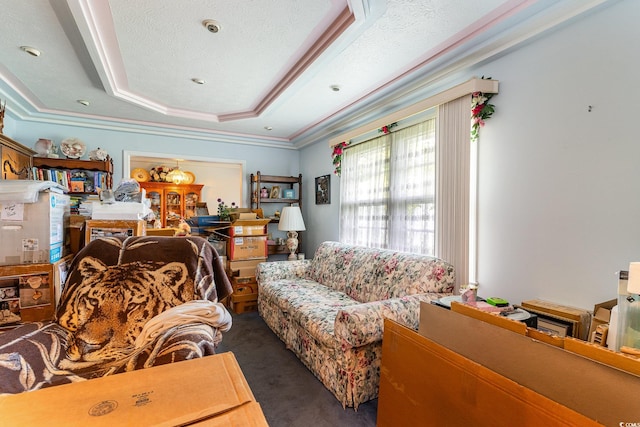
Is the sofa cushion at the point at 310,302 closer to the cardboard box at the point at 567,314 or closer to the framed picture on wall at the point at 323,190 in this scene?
the cardboard box at the point at 567,314

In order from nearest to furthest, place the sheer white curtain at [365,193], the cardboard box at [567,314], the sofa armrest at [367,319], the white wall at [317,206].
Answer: the cardboard box at [567,314] → the sofa armrest at [367,319] → the sheer white curtain at [365,193] → the white wall at [317,206]

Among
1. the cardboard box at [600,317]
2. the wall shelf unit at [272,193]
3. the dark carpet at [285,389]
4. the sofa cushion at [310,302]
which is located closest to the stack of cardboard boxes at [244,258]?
the sofa cushion at [310,302]

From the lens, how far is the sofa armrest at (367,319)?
1757 millimetres

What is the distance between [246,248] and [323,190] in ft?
4.44

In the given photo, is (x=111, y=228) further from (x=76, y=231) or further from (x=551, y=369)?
(x=551, y=369)

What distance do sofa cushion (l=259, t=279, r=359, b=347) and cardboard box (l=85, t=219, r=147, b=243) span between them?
133 centimetres

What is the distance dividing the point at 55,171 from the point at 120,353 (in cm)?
315

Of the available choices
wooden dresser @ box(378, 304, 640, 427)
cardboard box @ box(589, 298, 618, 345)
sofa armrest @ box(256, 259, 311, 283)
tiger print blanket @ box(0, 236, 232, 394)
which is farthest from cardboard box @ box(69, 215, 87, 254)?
cardboard box @ box(589, 298, 618, 345)

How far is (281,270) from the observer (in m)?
3.50

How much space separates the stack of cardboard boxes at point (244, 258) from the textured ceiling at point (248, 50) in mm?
1443

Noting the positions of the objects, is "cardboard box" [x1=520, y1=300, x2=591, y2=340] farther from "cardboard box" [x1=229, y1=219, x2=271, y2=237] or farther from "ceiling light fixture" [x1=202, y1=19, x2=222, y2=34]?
"cardboard box" [x1=229, y1=219, x2=271, y2=237]

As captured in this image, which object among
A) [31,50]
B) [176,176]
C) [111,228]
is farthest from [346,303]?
[176,176]

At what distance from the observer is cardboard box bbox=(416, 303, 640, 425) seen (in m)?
0.85

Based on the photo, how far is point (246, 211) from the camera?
Result: 13.4 feet
